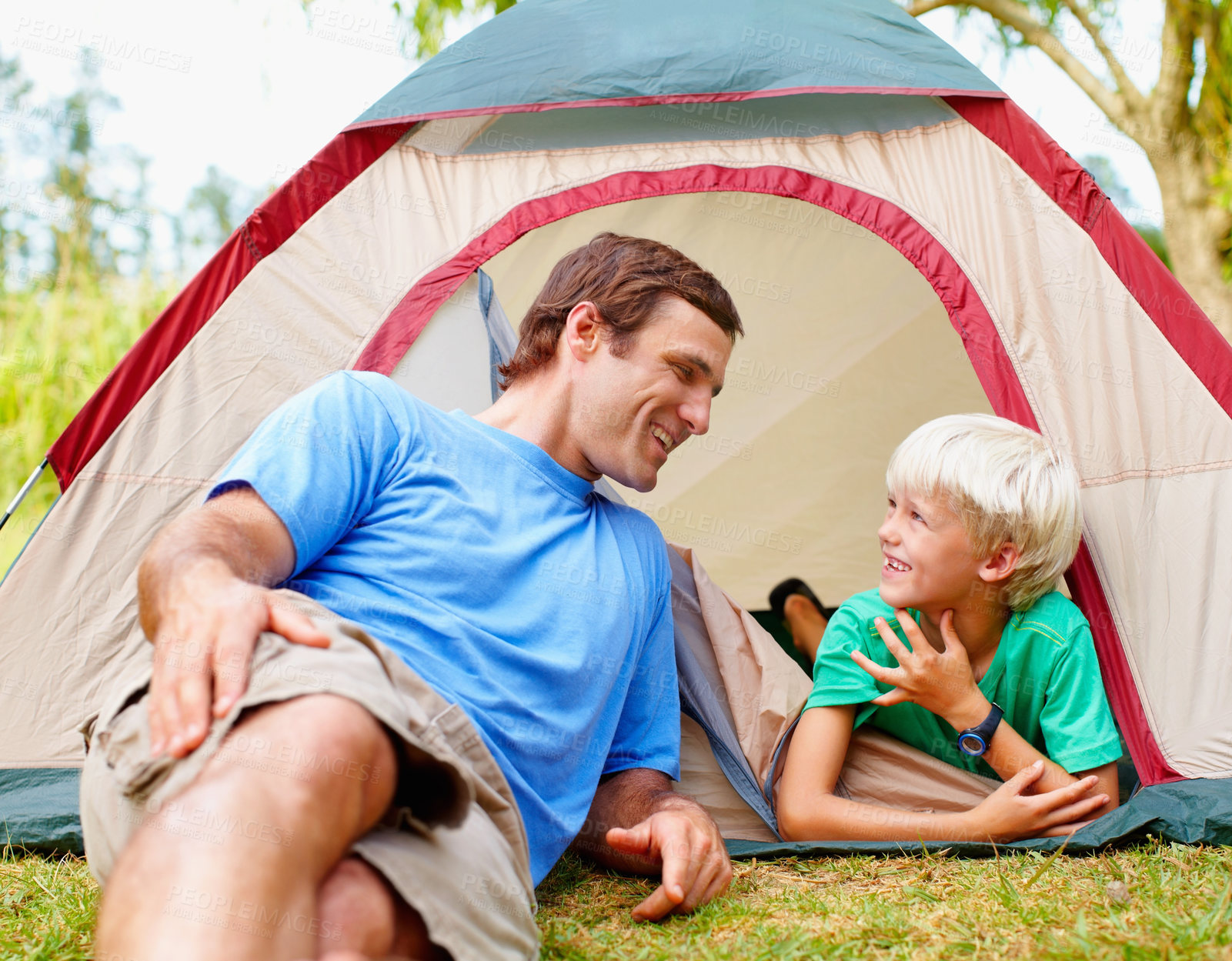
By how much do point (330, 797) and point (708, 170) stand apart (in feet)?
5.44

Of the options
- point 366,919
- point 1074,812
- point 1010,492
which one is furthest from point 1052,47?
point 366,919

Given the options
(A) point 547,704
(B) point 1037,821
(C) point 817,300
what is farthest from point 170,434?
(C) point 817,300

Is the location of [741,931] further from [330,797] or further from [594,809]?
[330,797]

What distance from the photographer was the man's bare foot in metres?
2.94

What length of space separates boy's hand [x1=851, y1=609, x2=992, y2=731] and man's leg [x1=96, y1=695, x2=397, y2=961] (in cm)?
101

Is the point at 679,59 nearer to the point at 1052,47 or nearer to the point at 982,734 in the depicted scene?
the point at 982,734

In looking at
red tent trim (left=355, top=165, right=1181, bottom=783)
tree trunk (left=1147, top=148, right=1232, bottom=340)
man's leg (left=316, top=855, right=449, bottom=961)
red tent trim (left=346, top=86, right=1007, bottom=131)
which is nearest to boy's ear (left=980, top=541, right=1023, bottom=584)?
red tent trim (left=355, top=165, right=1181, bottom=783)

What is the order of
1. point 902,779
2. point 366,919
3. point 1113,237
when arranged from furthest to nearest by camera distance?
point 1113,237, point 902,779, point 366,919

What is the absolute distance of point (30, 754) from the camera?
1847 millimetres

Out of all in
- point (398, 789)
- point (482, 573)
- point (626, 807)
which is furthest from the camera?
point (626, 807)

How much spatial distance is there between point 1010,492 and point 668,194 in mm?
954

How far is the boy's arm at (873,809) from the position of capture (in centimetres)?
160

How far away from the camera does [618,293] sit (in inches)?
67.2

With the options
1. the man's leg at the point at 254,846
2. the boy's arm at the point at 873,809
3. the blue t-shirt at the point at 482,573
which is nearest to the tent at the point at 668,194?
the boy's arm at the point at 873,809
